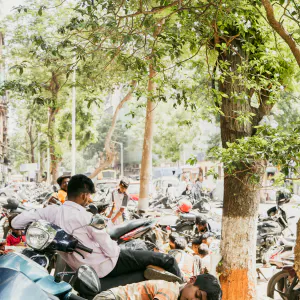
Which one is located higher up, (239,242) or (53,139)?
(53,139)

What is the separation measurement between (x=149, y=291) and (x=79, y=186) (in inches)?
48.0

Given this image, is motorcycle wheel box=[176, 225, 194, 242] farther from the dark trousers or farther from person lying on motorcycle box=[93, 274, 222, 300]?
person lying on motorcycle box=[93, 274, 222, 300]

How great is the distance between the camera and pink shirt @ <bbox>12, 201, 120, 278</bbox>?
3674 mm

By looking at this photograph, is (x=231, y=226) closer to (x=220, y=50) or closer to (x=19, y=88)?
(x=220, y=50)

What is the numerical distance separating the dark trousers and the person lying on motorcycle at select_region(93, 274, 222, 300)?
1.90 ft

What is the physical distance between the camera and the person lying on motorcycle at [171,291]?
3.04 m

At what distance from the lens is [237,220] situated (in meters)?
6.45

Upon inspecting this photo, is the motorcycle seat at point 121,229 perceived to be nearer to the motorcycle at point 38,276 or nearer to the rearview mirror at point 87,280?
the motorcycle at point 38,276

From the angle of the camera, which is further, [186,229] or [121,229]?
[186,229]

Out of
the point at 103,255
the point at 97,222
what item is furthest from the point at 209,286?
the point at 103,255

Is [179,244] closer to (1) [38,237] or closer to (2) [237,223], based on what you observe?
(2) [237,223]

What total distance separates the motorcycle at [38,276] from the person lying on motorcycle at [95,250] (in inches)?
21.2

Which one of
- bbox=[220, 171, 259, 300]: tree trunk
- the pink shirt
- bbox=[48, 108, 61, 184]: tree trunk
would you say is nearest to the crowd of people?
the pink shirt

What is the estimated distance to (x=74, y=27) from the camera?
5641 millimetres
